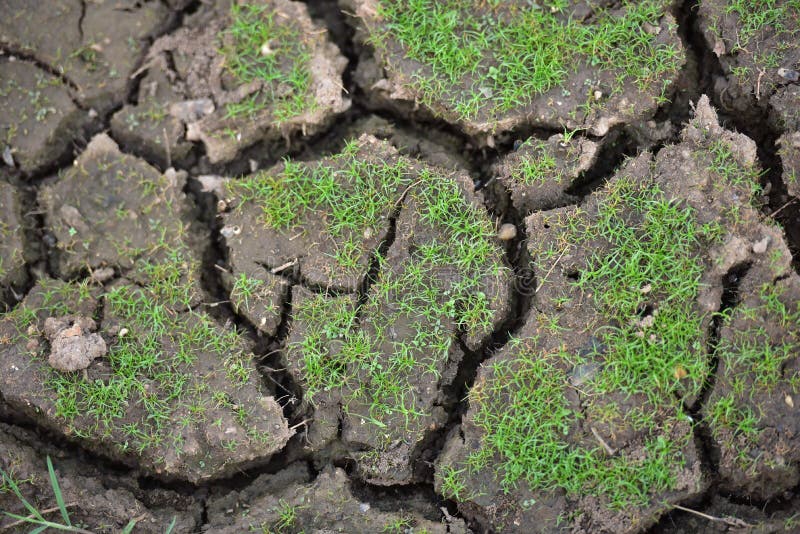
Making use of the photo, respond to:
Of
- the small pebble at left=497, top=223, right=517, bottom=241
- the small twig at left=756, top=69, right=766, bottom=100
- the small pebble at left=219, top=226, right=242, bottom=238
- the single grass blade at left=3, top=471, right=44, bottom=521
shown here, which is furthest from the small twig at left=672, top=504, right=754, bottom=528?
the single grass blade at left=3, top=471, right=44, bottom=521

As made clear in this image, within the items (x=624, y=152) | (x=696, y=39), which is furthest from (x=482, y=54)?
(x=696, y=39)

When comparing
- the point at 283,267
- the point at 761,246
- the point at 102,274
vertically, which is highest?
the point at 761,246

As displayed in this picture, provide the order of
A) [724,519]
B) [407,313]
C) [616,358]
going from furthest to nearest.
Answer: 1. [407,313]
2. [616,358]
3. [724,519]

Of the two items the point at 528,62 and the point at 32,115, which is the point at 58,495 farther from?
the point at 528,62

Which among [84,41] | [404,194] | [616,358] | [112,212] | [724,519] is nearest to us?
[724,519]

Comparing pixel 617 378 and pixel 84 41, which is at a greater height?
pixel 617 378

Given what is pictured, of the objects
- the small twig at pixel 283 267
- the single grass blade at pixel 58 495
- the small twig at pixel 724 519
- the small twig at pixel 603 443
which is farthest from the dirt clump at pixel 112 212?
the small twig at pixel 724 519

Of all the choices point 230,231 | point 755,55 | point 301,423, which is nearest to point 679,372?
point 755,55

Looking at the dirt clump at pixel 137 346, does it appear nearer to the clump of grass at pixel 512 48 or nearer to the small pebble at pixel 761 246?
the clump of grass at pixel 512 48
